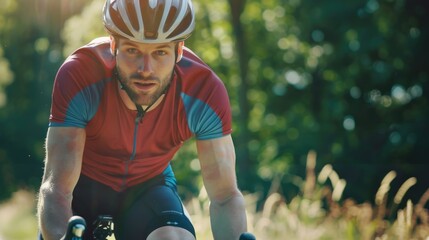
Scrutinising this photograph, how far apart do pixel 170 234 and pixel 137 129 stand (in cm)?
68

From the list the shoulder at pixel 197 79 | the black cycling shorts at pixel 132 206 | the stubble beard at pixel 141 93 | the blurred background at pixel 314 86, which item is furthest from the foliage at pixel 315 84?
the stubble beard at pixel 141 93

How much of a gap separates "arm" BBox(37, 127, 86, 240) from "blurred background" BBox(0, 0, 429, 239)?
14.9 m

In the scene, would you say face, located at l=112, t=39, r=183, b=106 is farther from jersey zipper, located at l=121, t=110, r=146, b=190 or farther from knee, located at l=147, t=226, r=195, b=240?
knee, located at l=147, t=226, r=195, b=240

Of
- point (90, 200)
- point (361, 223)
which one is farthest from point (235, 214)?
point (361, 223)

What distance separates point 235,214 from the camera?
4188 mm

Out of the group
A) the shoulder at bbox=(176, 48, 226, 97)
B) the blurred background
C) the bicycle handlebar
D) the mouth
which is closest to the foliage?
the blurred background

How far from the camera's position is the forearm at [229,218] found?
415 cm

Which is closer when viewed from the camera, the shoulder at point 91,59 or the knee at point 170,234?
the knee at point 170,234

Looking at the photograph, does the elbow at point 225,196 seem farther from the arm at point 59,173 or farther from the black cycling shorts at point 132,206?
the arm at point 59,173

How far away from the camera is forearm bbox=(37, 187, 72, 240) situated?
12.2ft

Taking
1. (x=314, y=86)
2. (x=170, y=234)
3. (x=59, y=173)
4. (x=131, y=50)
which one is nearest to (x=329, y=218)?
(x=170, y=234)

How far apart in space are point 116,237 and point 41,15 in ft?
99.9

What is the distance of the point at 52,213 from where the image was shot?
3.78m

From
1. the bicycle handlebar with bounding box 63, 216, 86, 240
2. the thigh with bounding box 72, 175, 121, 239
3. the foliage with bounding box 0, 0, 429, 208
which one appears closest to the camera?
the bicycle handlebar with bounding box 63, 216, 86, 240
